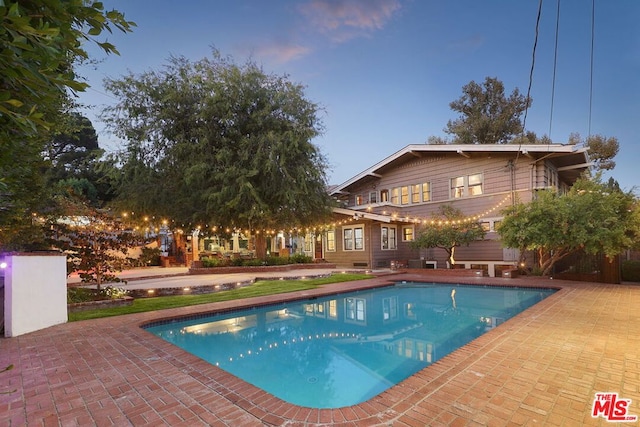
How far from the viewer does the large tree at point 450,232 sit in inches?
574

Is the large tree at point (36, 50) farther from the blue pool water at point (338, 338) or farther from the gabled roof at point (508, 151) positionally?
the gabled roof at point (508, 151)

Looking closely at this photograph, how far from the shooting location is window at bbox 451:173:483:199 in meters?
16.9

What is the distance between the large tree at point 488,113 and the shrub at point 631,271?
16166mm

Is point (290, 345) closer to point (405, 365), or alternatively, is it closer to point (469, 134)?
point (405, 365)

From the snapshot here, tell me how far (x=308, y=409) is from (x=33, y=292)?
6.13 m

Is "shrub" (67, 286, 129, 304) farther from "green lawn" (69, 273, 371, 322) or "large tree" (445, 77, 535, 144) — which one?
"large tree" (445, 77, 535, 144)

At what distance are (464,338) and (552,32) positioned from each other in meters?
9.95

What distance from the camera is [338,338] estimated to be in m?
7.00

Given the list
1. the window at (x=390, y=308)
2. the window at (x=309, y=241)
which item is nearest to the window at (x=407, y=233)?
the window at (x=309, y=241)

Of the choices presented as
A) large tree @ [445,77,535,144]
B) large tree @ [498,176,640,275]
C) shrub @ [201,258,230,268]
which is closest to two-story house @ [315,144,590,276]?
large tree @ [498,176,640,275]

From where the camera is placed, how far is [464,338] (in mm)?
6672

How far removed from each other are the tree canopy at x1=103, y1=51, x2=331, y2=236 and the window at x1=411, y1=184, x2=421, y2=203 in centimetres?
608

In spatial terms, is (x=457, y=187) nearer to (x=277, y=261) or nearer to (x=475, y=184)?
(x=475, y=184)

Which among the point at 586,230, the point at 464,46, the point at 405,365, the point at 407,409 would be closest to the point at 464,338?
the point at 405,365
